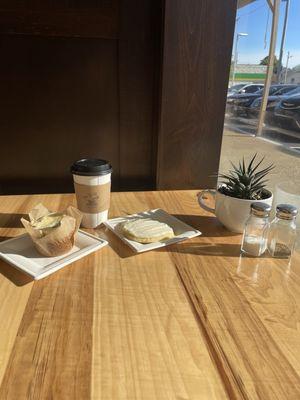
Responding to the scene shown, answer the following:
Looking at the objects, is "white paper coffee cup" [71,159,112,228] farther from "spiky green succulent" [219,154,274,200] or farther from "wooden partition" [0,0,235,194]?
"wooden partition" [0,0,235,194]

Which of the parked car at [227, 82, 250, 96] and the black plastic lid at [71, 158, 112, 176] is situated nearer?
the black plastic lid at [71, 158, 112, 176]

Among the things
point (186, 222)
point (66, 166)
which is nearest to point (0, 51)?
point (66, 166)

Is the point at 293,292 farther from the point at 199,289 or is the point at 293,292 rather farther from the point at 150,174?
the point at 150,174

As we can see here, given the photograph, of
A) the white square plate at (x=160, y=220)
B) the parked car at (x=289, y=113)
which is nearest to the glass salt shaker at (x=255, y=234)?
the white square plate at (x=160, y=220)

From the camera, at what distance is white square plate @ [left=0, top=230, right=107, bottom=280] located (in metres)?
0.58

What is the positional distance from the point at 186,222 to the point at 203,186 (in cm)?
41

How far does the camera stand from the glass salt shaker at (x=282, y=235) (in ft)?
2.19

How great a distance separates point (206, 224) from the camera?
2.72 ft

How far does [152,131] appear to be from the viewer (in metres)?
1.18

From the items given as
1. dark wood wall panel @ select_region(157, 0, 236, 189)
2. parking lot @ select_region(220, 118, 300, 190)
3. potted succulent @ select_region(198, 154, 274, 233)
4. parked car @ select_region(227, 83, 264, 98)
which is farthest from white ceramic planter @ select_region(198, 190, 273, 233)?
parked car @ select_region(227, 83, 264, 98)

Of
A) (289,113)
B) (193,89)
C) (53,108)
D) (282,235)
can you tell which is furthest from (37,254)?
(289,113)

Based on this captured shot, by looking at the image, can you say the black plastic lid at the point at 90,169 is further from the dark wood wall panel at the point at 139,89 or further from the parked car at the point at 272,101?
the parked car at the point at 272,101

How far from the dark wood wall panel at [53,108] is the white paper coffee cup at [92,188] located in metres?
0.43

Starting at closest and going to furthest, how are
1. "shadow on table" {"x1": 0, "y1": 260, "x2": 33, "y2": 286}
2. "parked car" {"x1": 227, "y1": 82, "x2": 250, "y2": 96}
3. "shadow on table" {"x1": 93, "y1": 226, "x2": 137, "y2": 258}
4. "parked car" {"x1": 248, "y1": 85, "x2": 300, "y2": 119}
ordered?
"shadow on table" {"x1": 0, "y1": 260, "x2": 33, "y2": 286}, "shadow on table" {"x1": 93, "y1": 226, "x2": 137, "y2": 258}, "parked car" {"x1": 227, "y1": 82, "x2": 250, "y2": 96}, "parked car" {"x1": 248, "y1": 85, "x2": 300, "y2": 119}
